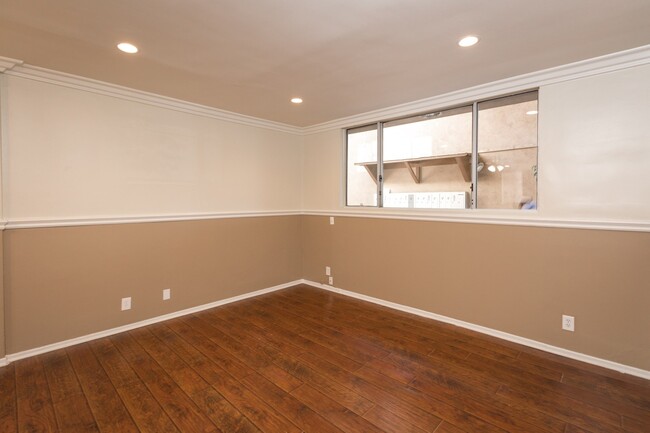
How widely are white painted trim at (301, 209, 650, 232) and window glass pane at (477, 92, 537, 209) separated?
139 millimetres

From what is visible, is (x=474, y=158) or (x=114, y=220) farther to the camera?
(x=474, y=158)

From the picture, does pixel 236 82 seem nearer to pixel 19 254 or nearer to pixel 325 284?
pixel 19 254

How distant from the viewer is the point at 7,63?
2.52 metres

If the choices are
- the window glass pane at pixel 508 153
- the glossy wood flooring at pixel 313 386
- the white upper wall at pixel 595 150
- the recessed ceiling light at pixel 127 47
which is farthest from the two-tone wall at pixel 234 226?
the recessed ceiling light at pixel 127 47

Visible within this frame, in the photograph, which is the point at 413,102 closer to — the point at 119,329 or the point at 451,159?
the point at 451,159

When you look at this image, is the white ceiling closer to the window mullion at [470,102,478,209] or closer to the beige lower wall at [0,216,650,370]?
the window mullion at [470,102,478,209]

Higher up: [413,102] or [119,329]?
[413,102]

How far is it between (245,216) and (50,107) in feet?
7.44

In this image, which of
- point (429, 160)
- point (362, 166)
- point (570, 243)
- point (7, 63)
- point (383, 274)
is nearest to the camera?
point (7, 63)

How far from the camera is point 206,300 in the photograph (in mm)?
3959

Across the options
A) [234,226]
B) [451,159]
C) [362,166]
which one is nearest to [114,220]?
[234,226]

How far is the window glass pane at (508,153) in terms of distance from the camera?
302 centimetres

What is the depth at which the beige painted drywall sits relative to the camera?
8.89 ft

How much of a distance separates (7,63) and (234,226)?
100 inches
